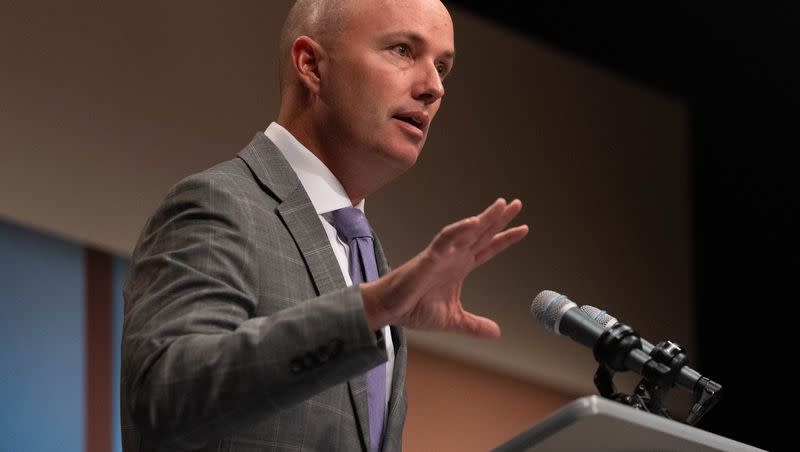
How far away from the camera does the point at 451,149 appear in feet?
15.2

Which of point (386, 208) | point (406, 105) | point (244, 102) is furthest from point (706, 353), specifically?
point (406, 105)

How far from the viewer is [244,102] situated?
3984mm

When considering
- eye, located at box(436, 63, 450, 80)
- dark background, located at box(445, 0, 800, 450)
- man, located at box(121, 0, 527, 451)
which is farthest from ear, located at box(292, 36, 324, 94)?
dark background, located at box(445, 0, 800, 450)

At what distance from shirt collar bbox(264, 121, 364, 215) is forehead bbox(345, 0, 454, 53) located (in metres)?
0.24

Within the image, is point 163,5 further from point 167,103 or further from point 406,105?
point 406,105

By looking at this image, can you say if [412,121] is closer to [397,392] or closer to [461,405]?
[397,392]

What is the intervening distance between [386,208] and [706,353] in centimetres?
165

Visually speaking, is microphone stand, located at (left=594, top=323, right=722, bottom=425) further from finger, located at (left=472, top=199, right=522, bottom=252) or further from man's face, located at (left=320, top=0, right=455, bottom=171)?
man's face, located at (left=320, top=0, right=455, bottom=171)

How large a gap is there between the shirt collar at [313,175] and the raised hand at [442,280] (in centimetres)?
55

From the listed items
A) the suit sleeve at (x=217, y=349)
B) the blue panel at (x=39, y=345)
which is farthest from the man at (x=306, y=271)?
the blue panel at (x=39, y=345)

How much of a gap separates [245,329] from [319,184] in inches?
22.7

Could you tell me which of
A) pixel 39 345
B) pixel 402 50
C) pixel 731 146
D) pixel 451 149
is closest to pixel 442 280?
pixel 402 50

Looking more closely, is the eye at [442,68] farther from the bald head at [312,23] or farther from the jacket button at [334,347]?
the jacket button at [334,347]

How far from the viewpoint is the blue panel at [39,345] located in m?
3.27
